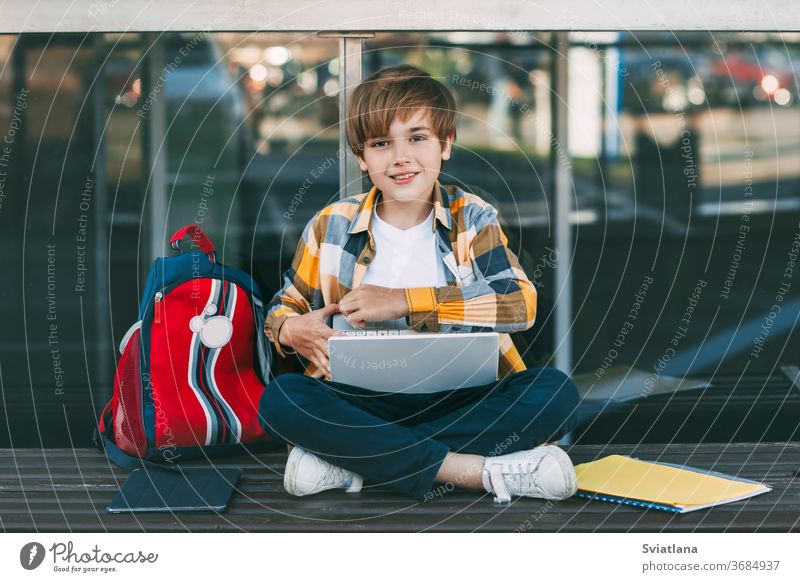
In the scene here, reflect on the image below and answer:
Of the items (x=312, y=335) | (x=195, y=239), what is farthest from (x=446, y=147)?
(x=195, y=239)

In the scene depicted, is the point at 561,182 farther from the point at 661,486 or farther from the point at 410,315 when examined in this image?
the point at 661,486

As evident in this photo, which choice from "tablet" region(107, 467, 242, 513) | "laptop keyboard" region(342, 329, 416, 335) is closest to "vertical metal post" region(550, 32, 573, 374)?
"laptop keyboard" region(342, 329, 416, 335)

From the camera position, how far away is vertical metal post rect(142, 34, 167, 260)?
9.80 feet

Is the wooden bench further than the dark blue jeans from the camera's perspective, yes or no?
No

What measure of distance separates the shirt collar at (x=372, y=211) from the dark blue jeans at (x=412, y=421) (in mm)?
372

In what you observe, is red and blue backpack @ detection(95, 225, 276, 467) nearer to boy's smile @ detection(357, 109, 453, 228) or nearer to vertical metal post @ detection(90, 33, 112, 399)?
boy's smile @ detection(357, 109, 453, 228)

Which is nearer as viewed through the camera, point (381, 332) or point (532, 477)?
point (532, 477)

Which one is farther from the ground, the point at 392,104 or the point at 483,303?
the point at 392,104

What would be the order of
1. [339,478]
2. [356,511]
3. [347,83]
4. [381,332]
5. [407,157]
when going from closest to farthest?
[356,511] → [339,478] → [381,332] → [407,157] → [347,83]

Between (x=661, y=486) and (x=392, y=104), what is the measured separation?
988 millimetres

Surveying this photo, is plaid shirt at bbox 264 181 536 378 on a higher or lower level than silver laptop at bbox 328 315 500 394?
higher

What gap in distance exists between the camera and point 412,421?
224 centimetres

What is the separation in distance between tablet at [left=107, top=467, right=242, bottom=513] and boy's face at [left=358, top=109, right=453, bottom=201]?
0.71m

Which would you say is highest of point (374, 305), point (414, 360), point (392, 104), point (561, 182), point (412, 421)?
point (392, 104)
